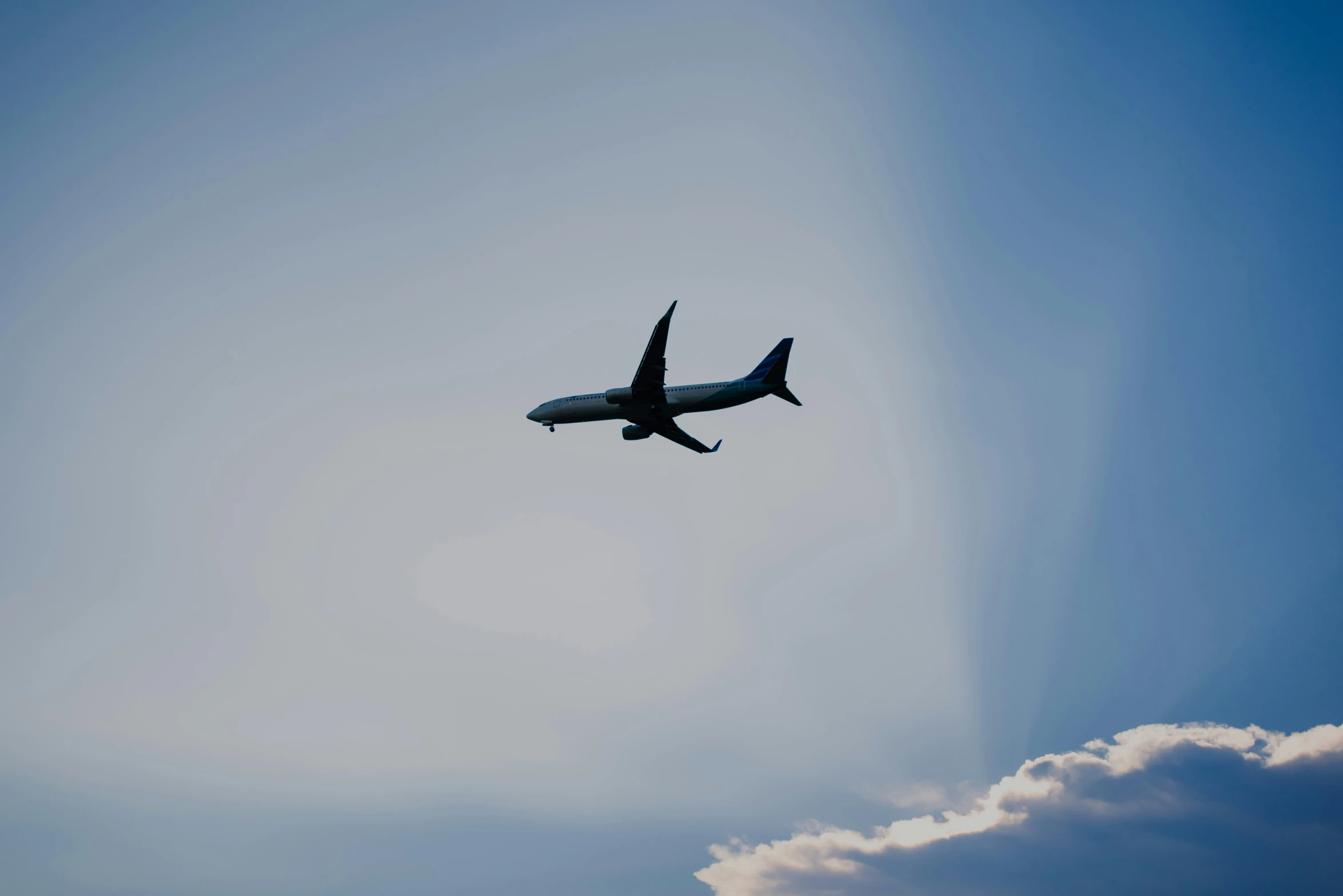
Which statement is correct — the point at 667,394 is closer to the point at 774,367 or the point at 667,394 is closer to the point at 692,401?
the point at 692,401

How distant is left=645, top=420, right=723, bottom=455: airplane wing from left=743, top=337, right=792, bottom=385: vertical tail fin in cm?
795

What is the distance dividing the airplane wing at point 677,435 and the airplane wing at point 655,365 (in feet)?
16.3

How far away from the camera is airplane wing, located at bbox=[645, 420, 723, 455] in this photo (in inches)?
2665

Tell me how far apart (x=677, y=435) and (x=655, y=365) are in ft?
36.7

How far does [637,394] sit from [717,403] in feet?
21.9

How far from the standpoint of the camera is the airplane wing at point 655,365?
5797cm

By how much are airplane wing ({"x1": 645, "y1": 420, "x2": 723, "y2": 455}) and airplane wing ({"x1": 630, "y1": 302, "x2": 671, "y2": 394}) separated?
16.3 feet

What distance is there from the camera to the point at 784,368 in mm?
64188

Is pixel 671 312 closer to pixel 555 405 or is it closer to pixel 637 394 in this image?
pixel 637 394

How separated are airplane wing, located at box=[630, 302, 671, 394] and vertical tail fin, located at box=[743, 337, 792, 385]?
302 inches

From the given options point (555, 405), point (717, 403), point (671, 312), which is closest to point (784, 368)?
point (717, 403)

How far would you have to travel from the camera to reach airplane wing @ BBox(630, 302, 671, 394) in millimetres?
57969

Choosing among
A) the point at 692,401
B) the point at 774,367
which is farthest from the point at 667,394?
the point at 774,367

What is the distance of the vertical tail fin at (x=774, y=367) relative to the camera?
62812mm
